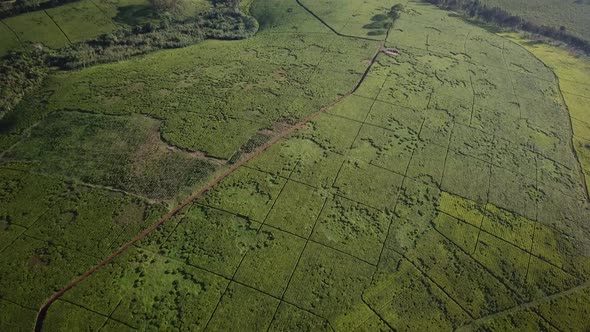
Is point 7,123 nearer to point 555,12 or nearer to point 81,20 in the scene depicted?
point 81,20

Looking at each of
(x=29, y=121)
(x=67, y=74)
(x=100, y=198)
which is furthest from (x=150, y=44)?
(x=100, y=198)

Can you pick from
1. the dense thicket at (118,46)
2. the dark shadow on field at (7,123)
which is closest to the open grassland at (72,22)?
the dense thicket at (118,46)

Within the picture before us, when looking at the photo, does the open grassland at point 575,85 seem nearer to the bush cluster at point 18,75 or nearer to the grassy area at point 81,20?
the bush cluster at point 18,75

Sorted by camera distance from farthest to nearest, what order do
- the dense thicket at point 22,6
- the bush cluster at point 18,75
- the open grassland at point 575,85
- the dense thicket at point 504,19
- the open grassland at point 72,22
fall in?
the dense thicket at point 504,19 < the dense thicket at point 22,6 < the open grassland at point 72,22 < the open grassland at point 575,85 < the bush cluster at point 18,75

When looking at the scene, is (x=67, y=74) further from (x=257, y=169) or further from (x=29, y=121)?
(x=257, y=169)

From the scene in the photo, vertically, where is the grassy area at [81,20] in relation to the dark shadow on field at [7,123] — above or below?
above
